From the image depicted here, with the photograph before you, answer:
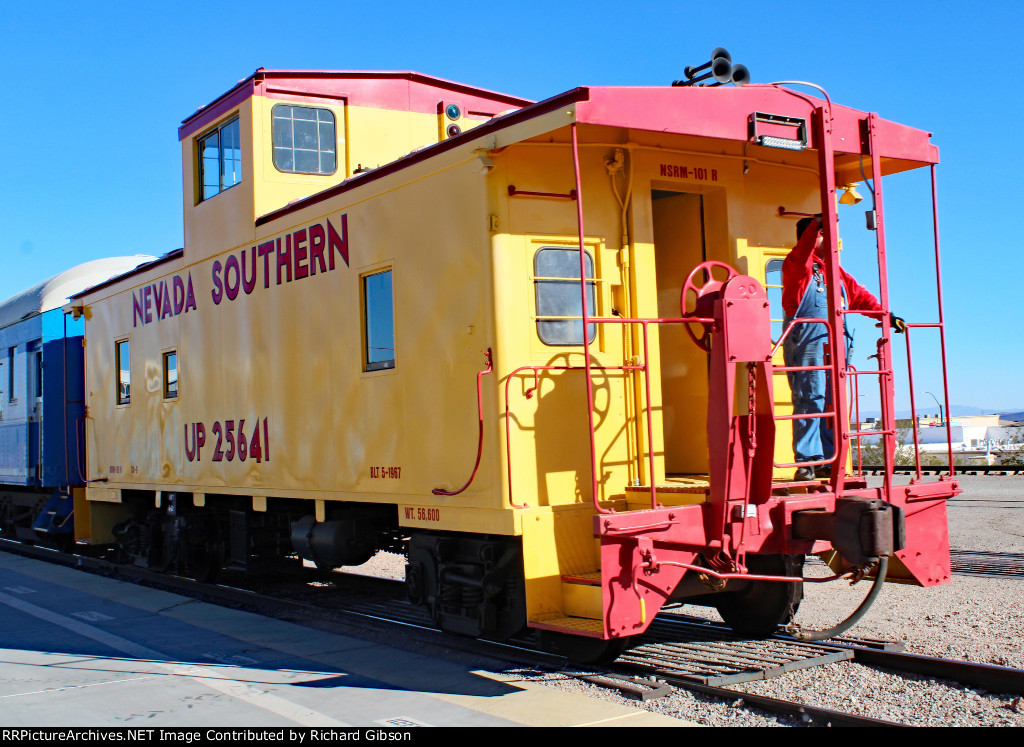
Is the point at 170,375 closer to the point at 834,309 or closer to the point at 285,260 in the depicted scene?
the point at 285,260

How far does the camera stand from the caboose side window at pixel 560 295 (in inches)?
235

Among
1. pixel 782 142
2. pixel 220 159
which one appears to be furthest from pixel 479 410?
pixel 220 159

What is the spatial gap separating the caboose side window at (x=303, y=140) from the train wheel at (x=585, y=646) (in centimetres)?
498

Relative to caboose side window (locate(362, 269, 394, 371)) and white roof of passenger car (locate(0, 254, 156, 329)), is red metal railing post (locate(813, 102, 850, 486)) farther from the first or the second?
white roof of passenger car (locate(0, 254, 156, 329))

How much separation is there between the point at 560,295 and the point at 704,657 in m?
2.48

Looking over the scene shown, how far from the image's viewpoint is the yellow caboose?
539 cm

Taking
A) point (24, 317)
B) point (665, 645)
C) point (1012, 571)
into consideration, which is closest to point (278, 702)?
point (665, 645)

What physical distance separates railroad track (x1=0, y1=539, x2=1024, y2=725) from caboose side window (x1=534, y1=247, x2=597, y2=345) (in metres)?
2.05

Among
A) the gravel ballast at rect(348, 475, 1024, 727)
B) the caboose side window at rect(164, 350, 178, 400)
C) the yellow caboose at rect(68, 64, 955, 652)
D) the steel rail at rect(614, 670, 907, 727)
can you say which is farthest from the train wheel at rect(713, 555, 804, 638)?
the caboose side window at rect(164, 350, 178, 400)

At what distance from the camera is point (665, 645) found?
655cm

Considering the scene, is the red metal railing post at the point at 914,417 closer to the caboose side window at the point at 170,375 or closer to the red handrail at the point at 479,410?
the red handrail at the point at 479,410

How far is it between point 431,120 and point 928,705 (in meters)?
6.67

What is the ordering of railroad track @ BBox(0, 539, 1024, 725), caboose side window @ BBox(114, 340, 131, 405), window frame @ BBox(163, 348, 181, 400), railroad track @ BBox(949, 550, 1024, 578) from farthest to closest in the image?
caboose side window @ BBox(114, 340, 131, 405)
window frame @ BBox(163, 348, 181, 400)
railroad track @ BBox(949, 550, 1024, 578)
railroad track @ BBox(0, 539, 1024, 725)
